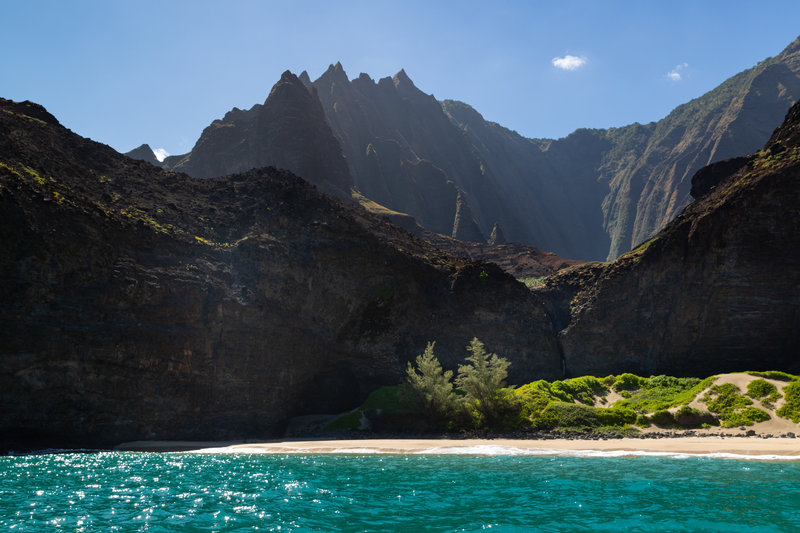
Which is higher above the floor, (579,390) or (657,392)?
(657,392)

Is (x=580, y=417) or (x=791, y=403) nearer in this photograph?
(x=791, y=403)

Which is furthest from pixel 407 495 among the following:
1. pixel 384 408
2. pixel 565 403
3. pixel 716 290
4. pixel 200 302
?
pixel 716 290

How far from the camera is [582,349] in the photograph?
219 ft

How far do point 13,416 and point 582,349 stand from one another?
64.3m

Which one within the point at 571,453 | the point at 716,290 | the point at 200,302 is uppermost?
the point at 716,290

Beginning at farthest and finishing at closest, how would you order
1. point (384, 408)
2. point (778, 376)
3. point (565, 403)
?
point (384, 408)
point (565, 403)
point (778, 376)

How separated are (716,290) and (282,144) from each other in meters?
121

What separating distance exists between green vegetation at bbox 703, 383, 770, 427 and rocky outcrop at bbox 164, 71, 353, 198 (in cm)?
11146

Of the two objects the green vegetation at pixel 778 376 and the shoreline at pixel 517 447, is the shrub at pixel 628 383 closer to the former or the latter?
the green vegetation at pixel 778 376

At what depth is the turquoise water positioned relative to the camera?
14.9 metres

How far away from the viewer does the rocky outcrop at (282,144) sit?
459 feet

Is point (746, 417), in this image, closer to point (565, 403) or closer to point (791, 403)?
point (791, 403)

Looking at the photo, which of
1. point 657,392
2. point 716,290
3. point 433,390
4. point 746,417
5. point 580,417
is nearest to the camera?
point 746,417

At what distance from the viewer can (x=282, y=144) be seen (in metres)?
141
